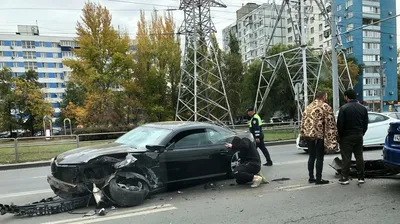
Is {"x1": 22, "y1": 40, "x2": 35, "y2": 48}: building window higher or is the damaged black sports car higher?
{"x1": 22, "y1": 40, "x2": 35, "y2": 48}: building window

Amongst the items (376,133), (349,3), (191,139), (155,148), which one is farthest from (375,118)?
(349,3)

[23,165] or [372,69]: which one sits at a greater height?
[372,69]

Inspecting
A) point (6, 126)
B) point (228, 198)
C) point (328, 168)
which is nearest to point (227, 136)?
point (228, 198)

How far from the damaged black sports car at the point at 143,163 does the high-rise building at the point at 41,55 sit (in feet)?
262

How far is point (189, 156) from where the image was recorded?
629cm

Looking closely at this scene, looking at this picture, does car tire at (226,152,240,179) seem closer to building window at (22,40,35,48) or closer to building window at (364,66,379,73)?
building window at (364,66,379,73)

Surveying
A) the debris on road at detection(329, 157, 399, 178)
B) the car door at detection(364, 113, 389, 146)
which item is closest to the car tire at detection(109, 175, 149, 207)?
the debris on road at detection(329, 157, 399, 178)

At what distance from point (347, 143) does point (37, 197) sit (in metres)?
6.16

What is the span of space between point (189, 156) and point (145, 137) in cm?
96

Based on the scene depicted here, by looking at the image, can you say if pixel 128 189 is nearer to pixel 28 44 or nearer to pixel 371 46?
pixel 371 46

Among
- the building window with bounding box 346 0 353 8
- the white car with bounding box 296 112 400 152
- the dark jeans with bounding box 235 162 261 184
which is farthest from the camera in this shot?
the building window with bounding box 346 0 353 8

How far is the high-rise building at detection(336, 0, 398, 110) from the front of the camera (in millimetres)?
65188

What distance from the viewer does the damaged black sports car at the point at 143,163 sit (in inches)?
210

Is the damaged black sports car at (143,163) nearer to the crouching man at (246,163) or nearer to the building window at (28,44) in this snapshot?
the crouching man at (246,163)
